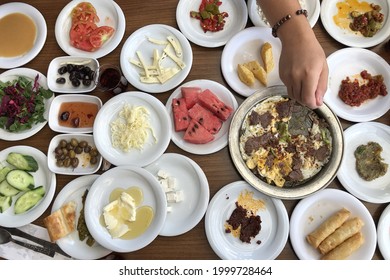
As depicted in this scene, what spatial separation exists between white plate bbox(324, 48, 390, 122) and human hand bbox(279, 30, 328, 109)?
47 centimetres

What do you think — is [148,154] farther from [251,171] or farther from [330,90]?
[330,90]

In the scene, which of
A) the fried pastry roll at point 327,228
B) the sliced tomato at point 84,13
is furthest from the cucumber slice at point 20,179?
the fried pastry roll at point 327,228

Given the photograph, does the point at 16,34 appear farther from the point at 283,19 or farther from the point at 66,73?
the point at 283,19

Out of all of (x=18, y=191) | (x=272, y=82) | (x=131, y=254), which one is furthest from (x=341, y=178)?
(x=18, y=191)

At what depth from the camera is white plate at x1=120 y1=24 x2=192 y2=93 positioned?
2219mm

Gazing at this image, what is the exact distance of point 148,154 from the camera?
2105 mm

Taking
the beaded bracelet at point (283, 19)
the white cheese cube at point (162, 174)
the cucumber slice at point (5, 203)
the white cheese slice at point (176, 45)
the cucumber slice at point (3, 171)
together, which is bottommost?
the cucumber slice at point (5, 203)

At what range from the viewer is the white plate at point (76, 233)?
2.01m

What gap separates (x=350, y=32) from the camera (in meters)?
2.26

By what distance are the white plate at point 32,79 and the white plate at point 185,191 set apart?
2.38ft

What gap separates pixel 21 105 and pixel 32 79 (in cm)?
20

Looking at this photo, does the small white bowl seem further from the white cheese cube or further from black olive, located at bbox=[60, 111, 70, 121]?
the white cheese cube

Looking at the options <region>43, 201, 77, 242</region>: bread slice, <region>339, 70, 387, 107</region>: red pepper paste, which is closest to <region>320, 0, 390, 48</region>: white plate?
<region>339, 70, 387, 107</region>: red pepper paste

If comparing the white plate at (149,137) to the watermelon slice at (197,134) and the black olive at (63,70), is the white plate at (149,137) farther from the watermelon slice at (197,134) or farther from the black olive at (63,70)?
the black olive at (63,70)
